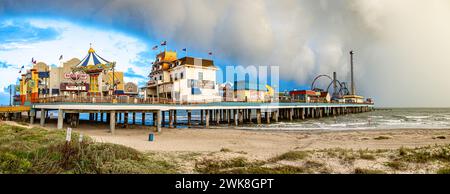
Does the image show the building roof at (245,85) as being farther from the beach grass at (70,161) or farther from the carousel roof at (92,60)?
the beach grass at (70,161)

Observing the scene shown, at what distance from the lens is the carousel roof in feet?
104

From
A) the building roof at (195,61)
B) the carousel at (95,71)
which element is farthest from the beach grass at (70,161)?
the building roof at (195,61)

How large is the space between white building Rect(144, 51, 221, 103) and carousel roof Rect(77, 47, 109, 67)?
26.7 feet

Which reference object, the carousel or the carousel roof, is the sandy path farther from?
the carousel roof

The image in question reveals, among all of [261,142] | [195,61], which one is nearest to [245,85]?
[195,61]

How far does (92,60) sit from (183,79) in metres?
12.0

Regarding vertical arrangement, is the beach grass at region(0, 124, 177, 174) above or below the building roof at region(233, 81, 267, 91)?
below

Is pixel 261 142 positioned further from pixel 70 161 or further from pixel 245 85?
pixel 245 85

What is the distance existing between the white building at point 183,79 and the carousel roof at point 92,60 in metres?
8.14

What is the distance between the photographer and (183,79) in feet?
119

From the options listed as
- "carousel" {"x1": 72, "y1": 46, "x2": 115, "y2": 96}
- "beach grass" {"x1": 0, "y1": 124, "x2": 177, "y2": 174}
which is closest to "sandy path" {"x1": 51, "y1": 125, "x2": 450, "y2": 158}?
"beach grass" {"x1": 0, "y1": 124, "x2": 177, "y2": 174}
